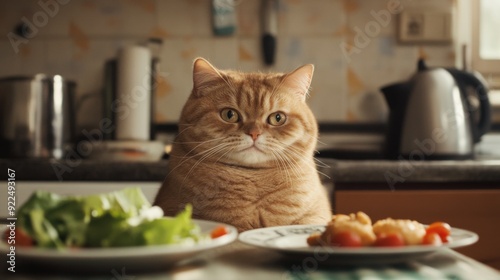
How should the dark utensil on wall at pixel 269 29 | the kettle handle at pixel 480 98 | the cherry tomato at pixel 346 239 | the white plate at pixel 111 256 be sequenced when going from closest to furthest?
the white plate at pixel 111 256 < the cherry tomato at pixel 346 239 < the kettle handle at pixel 480 98 < the dark utensil on wall at pixel 269 29

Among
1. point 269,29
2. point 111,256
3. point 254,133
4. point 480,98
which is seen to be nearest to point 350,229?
point 111,256

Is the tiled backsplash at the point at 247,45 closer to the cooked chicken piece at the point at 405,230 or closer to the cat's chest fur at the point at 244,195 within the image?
the cat's chest fur at the point at 244,195

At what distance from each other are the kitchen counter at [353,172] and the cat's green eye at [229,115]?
69 cm

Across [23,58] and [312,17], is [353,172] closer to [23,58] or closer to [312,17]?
[312,17]

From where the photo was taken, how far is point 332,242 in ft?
2.08

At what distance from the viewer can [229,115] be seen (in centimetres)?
108

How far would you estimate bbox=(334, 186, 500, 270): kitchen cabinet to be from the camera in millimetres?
1694

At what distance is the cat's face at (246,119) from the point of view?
3.45ft

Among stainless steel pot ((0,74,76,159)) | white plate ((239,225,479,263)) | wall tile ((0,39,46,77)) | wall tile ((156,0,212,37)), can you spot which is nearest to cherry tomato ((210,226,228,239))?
white plate ((239,225,479,263))

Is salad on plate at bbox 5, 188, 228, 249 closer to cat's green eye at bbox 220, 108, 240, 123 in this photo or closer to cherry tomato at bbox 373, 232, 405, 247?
cherry tomato at bbox 373, 232, 405, 247

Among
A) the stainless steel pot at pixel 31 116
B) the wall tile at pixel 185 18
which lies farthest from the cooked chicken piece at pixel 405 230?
the wall tile at pixel 185 18

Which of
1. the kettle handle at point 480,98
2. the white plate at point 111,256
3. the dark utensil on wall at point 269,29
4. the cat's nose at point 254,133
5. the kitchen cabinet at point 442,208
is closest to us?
the white plate at point 111,256

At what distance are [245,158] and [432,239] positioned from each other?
0.48m

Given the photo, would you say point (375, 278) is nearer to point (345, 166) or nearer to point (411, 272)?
point (411, 272)
